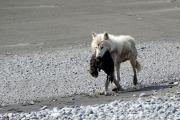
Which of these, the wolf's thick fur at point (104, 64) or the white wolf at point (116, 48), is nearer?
the white wolf at point (116, 48)

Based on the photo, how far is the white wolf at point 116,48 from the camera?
13.0 m

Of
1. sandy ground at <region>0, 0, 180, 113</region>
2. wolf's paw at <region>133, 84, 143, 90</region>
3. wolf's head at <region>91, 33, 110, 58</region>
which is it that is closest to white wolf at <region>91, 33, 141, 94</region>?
wolf's head at <region>91, 33, 110, 58</region>

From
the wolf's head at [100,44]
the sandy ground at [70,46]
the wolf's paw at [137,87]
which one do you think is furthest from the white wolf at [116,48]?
the sandy ground at [70,46]

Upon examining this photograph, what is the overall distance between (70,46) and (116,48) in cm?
886

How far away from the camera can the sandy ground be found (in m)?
13.9

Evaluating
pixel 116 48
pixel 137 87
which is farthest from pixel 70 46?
pixel 116 48

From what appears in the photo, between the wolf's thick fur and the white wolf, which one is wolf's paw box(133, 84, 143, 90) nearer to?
the white wolf

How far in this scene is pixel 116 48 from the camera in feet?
44.4

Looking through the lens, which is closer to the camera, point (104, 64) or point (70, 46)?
point (104, 64)

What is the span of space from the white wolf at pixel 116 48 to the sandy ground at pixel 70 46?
0.61 metres

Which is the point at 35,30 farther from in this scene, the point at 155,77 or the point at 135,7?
the point at 155,77

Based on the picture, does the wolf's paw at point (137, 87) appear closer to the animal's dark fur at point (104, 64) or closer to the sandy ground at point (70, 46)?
the sandy ground at point (70, 46)

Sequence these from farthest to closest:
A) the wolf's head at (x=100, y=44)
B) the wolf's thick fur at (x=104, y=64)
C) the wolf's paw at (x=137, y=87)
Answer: the wolf's paw at (x=137, y=87) < the wolf's thick fur at (x=104, y=64) < the wolf's head at (x=100, y=44)

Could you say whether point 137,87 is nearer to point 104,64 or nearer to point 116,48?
point 116,48
